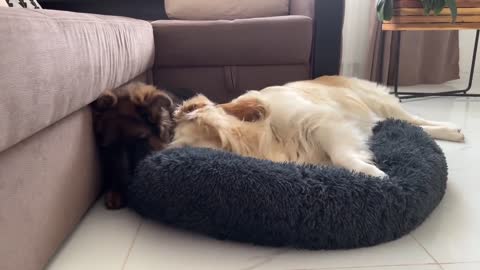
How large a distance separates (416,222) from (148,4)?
2.96 m

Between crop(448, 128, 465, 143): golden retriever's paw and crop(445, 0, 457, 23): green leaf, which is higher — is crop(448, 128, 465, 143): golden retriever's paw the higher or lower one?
the lower one

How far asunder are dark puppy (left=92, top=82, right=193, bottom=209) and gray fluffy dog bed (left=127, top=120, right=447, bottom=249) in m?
0.13

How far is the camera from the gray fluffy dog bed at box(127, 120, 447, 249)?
3.56 ft

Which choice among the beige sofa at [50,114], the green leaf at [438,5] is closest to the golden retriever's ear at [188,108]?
the beige sofa at [50,114]

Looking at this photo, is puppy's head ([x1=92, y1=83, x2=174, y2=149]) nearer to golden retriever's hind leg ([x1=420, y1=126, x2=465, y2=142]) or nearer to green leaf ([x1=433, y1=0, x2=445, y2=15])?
golden retriever's hind leg ([x1=420, y1=126, x2=465, y2=142])

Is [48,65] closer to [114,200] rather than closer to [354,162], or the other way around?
[114,200]

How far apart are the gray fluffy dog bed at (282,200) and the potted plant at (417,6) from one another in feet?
5.64

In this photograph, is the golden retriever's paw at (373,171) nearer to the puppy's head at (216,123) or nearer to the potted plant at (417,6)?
the puppy's head at (216,123)

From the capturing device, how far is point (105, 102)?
1.35m

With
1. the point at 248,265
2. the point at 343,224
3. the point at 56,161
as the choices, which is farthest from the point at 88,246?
the point at 343,224

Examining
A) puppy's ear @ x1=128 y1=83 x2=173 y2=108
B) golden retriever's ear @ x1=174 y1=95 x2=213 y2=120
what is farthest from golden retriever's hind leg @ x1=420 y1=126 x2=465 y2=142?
puppy's ear @ x1=128 y1=83 x2=173 y2=108

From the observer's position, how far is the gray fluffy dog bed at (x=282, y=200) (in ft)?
3.56

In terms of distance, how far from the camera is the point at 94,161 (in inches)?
53.2

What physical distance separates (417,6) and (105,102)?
7.29ft
